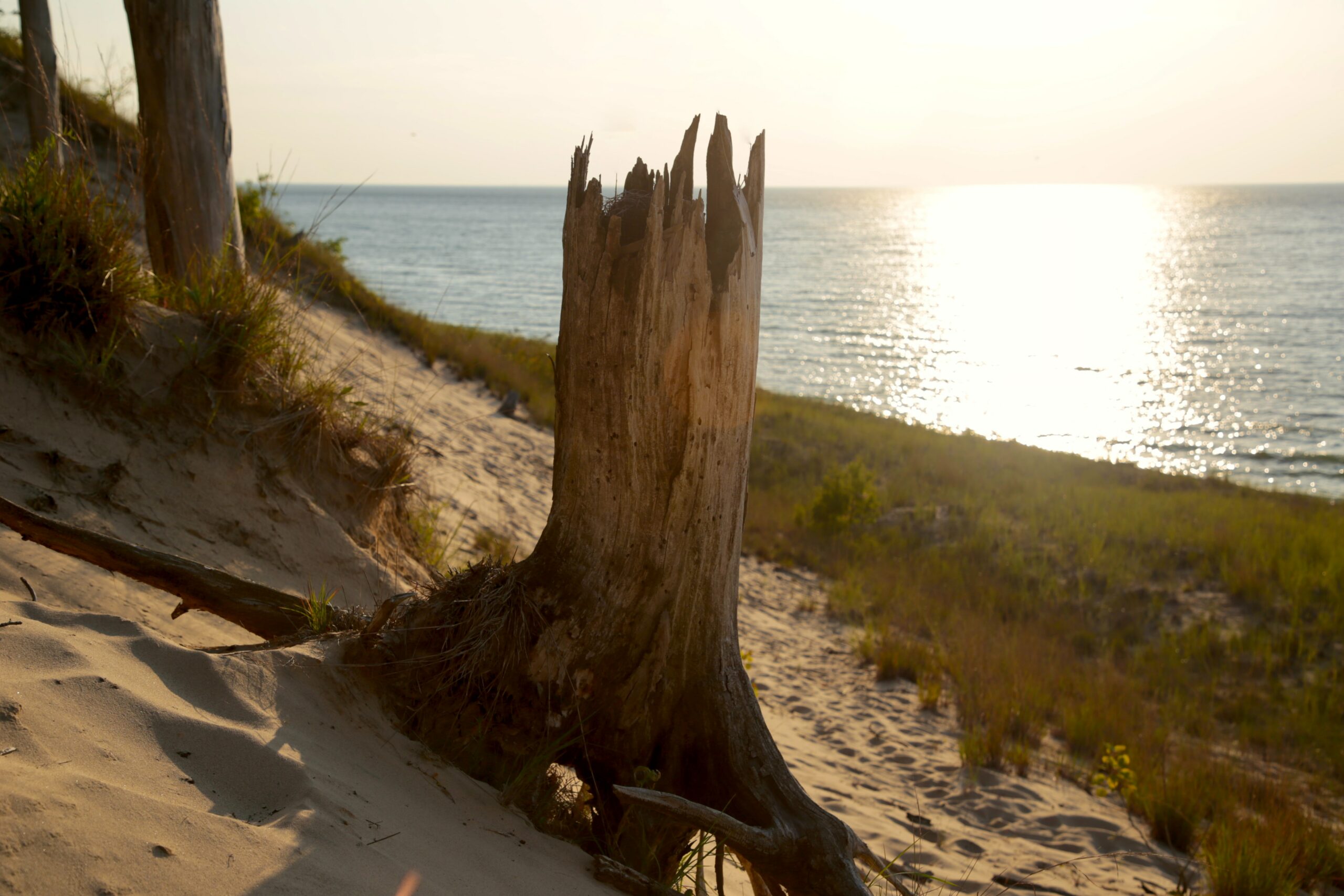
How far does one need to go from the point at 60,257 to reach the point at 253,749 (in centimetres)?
301

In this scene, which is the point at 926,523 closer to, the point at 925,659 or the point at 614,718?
the point at 925,659

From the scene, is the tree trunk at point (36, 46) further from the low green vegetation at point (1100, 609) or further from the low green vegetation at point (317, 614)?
the low green vegetation at point (317, 614)

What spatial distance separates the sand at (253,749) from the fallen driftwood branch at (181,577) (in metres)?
0.21

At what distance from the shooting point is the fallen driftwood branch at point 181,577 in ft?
8.54

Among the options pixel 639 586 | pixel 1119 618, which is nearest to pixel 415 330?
pixel 1119 618

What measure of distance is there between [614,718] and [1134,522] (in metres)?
11.1

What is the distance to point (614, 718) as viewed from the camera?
2787 mm

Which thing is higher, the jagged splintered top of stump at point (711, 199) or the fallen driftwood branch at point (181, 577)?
the jagged splintered top of stump at point (711, 199)

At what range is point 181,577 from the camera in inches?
108

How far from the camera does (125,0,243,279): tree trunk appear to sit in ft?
16.8

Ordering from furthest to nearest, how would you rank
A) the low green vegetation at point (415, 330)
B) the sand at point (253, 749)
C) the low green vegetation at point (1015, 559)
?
1. the low green vegetation at point (415, 330)
2. the low green vegetation at point (1015, 559)
3. the sand at point (253, 749)

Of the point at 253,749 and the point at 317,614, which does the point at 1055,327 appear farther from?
the point at 253,749

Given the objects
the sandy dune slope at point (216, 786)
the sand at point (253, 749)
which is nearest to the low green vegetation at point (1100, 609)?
the sand at point (253, 749)

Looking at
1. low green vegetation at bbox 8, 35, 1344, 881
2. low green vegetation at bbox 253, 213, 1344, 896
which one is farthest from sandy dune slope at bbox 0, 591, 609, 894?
low green vegetation at bbox 253, 213, 1344, 896
